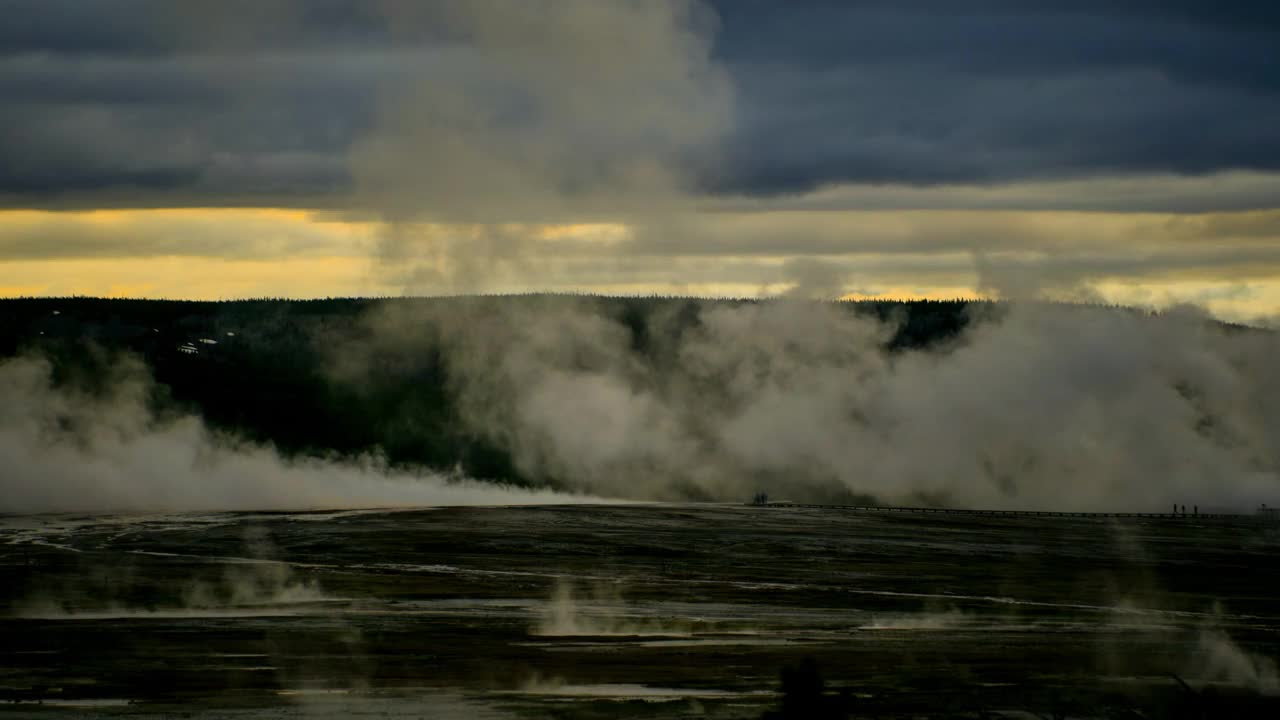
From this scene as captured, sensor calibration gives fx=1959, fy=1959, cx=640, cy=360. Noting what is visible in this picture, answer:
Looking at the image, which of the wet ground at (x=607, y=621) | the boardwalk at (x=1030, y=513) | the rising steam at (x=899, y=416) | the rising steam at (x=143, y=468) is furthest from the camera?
the rising steam at (x=899, y=416)

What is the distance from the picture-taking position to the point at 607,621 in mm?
68000

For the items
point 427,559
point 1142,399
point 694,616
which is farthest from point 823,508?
point 694,616

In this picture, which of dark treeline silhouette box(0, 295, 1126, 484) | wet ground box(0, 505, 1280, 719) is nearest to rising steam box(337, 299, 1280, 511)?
dark treeline silhouette box(0, 295, 1126, 484)

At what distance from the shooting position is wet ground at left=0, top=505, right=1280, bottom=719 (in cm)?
5200

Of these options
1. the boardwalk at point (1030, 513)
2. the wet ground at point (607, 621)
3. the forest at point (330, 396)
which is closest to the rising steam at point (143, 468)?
the forest at point (330, 396)

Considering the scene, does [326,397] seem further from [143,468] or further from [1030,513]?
[1030,513]

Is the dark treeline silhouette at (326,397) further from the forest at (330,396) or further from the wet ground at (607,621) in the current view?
the wet ground at (607,621)

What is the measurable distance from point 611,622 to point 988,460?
338ft

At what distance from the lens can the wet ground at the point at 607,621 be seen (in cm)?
5200

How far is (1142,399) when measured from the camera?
16712 centimetres

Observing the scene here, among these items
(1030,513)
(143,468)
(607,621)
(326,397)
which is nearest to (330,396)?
(326,397)

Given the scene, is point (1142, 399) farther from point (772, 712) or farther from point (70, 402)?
point (772, 712)

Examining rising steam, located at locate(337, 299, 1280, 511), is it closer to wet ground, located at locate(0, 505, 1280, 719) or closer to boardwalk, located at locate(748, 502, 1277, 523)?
boardwalk, located at locate(748, 502, 1277, 523)

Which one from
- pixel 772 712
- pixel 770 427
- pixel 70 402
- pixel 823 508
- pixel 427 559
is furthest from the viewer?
pixel 770 427
